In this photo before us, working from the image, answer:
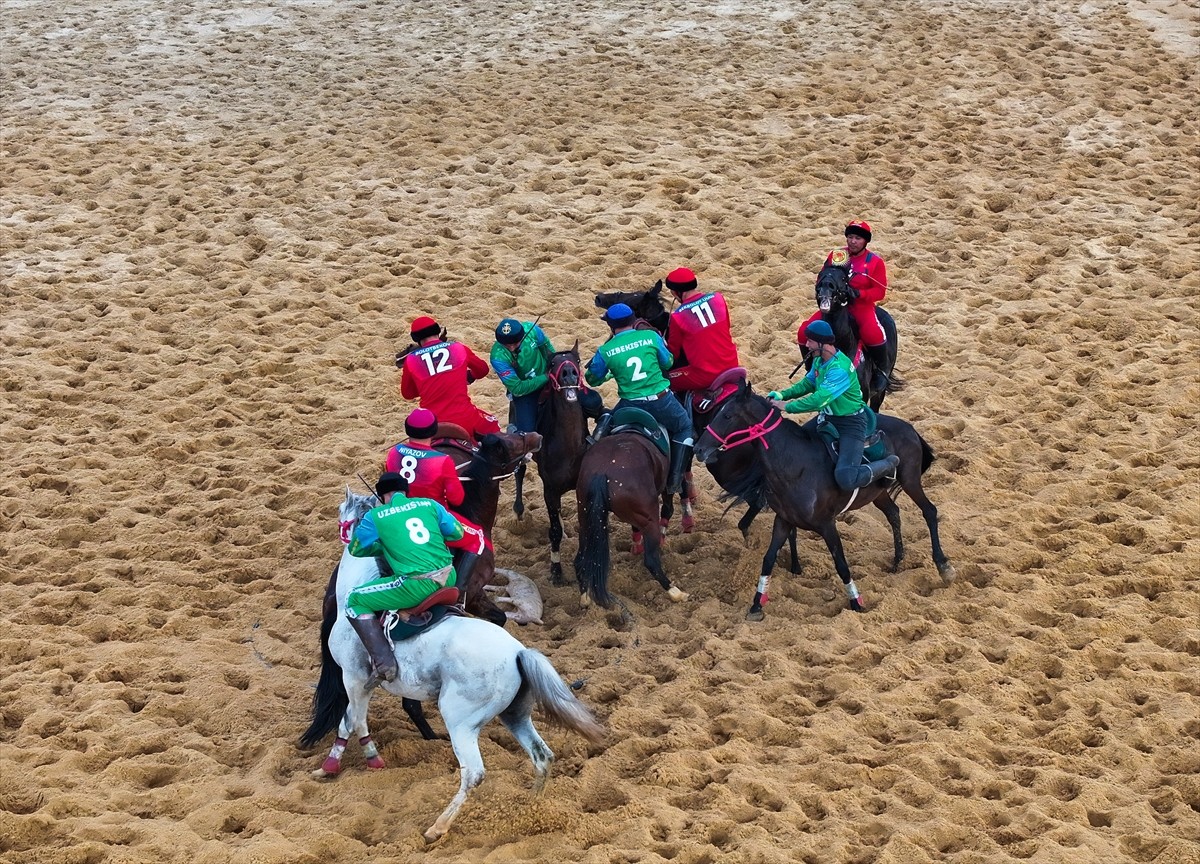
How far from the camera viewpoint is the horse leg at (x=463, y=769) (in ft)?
22.8

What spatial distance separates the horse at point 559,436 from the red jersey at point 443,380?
636mm

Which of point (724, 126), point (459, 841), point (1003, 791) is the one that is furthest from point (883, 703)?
point (724, 126)

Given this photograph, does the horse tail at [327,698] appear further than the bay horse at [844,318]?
No

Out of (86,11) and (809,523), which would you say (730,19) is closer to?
(86,11)

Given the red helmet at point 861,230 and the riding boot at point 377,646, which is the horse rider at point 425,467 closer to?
the riding boot at point 377,646

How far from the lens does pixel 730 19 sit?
2012cm

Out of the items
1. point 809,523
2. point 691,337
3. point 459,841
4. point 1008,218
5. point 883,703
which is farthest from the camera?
point 1008,218

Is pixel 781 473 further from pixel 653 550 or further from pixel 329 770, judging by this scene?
pixel 329 770

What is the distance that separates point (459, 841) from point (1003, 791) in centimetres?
321

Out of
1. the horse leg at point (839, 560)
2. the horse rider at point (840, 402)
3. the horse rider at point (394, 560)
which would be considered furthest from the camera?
the horse leg at point (839, 560)

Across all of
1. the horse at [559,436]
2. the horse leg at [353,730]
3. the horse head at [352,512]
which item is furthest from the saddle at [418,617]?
the horse at [559,436]

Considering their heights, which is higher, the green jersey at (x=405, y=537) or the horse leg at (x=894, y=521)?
the green jersey at (x=405, y=537)

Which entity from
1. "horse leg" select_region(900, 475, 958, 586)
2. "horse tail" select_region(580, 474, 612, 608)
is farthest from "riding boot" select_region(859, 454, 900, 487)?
"horse tail" select_region(580, 474, 612, 608)

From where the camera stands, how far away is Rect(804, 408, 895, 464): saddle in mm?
9117
